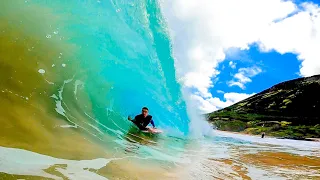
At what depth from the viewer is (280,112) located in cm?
10506

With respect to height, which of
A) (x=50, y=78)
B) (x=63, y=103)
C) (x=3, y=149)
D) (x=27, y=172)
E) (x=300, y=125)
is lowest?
(x=27, y=172)

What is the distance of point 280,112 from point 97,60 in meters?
101

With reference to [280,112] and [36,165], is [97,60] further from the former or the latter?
[280,112]

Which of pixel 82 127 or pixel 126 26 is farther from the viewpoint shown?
pixel 126 26

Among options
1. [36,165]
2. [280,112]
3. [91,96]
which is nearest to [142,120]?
[91,96]

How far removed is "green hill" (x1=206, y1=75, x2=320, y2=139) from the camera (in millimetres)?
76512

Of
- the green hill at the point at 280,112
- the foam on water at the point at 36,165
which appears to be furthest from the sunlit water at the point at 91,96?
the green hill at the point at 280,112

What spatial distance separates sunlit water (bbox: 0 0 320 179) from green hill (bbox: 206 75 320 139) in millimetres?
55143

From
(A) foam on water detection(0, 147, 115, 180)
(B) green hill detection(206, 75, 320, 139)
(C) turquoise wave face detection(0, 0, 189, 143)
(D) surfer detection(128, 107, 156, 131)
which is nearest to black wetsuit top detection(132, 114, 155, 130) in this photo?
(D) surfer detection(128, 107, 156, 131)

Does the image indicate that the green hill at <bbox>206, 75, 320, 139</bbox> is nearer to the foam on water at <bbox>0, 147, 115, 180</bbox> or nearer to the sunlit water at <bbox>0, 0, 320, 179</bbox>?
the sunlit water at <bbox>0, 0, 320, 179</bbox>

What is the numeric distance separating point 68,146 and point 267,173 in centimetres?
554

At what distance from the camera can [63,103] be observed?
8.94 meters

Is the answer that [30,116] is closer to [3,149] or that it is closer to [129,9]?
[3,149]

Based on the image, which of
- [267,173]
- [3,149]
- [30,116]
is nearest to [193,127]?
[267,173]
